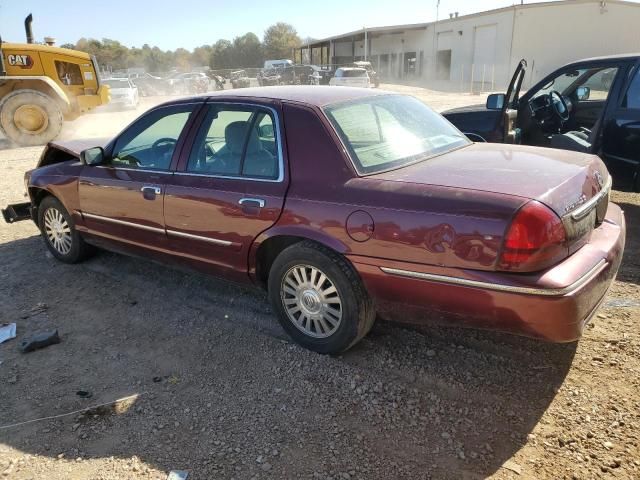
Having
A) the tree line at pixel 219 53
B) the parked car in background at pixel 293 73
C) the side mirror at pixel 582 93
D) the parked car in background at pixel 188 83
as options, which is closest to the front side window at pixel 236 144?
the side mirror at pixel 582 93

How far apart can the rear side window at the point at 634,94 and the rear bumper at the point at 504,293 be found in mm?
3096

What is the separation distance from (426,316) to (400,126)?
1.40 meters

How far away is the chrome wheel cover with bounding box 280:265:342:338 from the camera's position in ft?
10.5

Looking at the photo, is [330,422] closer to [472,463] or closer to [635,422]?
[472,463]

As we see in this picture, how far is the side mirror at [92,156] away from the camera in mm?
4336

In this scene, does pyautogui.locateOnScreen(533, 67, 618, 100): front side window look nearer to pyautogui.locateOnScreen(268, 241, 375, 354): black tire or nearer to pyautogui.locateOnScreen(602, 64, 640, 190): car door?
pyautogui.locateOnScreen(602, 64, 640, 190): car door

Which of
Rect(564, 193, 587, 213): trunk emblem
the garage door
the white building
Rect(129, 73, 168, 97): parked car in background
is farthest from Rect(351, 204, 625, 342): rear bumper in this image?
Rect(129, 73, 168, 97): parked car in background

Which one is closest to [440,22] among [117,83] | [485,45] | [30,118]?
[485,45]

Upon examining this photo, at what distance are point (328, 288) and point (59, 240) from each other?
324cm

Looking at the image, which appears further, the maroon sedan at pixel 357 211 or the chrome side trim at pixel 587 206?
the chrome side trim at pixel 587 206

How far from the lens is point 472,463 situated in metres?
2.42

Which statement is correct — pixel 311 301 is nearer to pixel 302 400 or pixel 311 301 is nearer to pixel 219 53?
pixel 302 400

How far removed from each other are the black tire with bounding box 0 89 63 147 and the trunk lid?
39.6 ft

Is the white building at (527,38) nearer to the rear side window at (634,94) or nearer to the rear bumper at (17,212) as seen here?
the rear side window at (634,94)
